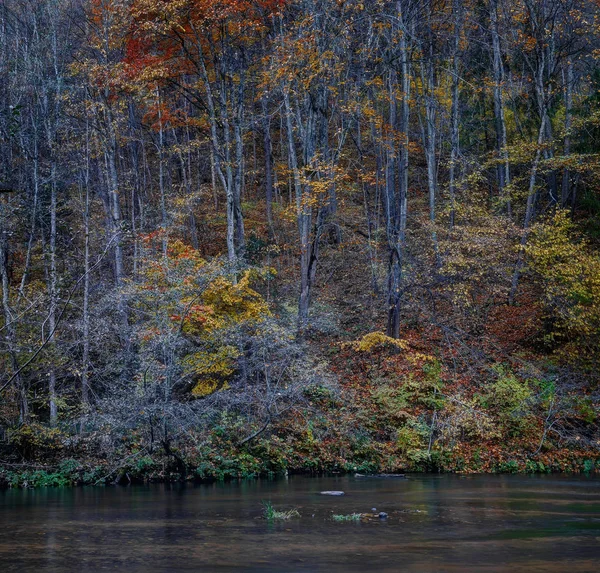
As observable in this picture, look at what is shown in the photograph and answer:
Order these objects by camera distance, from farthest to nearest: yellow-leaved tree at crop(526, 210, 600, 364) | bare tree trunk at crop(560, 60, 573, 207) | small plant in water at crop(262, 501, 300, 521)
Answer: bare tree trunk at crop(560, 60, 573, 207), yellow-leaved tree at crop(526, 210, 600, 364), small plant in water at crop(262, 501, 300, 521)

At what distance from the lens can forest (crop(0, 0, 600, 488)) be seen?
20859 millimetres

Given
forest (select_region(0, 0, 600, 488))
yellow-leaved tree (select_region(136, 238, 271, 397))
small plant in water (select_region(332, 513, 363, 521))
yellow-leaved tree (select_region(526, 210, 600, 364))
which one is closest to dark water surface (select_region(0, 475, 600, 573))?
small plant in water (select_region(332, 513, 363, 521))

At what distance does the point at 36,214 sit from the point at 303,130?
989cm

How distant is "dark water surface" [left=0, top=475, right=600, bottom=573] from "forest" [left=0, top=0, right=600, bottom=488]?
2735mm

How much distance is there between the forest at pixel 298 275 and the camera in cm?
2086

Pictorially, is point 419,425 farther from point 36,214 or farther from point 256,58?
point 256,58

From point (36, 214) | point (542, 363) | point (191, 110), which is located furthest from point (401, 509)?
point (191, 110)

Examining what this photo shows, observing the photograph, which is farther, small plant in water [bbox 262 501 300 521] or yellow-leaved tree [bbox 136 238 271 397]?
yellow-leaved tree [bbox 136 238 271 397]

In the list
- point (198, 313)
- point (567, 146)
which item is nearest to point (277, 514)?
point (198, 313)

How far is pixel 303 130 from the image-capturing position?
27094 millimetres

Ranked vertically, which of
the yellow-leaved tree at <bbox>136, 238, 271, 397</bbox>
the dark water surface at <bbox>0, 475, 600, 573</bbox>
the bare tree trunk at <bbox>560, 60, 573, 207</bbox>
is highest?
the bare tree trunk at <bbox>560, 60, 573, 207</bbox>

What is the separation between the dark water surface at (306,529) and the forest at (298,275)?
2735mm

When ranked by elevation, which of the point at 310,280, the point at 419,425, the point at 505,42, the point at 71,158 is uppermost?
the point at 505,42

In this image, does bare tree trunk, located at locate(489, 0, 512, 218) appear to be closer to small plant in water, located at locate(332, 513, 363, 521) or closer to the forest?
the forest
